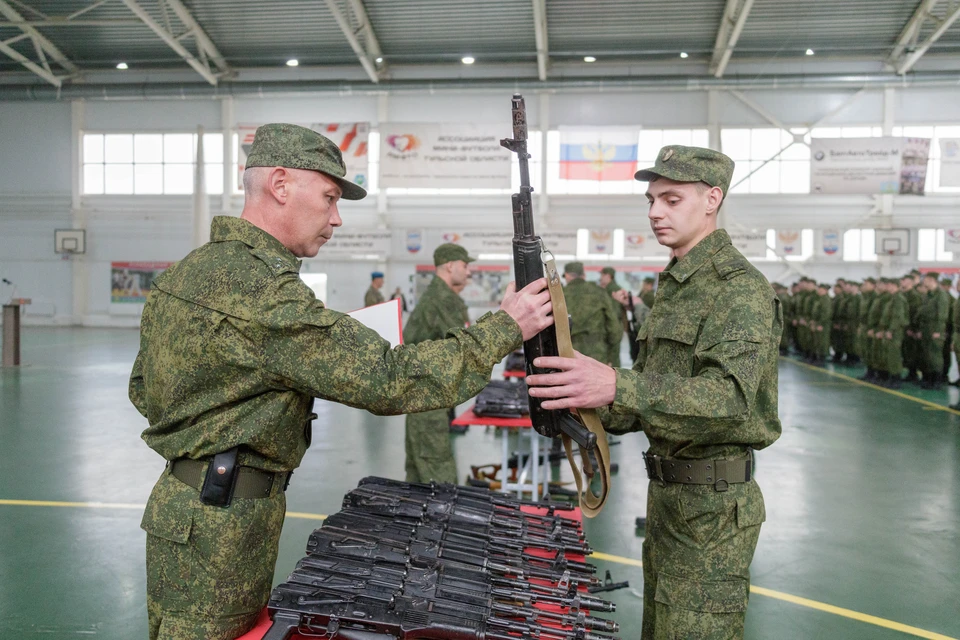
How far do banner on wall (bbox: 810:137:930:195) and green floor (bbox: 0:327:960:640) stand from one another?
20.2 ft

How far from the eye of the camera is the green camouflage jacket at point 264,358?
5.66ft

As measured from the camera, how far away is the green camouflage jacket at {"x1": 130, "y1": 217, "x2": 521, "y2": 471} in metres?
1.72

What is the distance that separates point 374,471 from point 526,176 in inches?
199

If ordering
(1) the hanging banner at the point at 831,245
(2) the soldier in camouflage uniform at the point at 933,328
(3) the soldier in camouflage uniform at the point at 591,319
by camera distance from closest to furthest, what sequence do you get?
(3) the soldier in camouflage uniform at the point at 591,319
(2) the soldier in camouflage uniform at the point at 933,328
(1) the hanging banner at the point at 831,245

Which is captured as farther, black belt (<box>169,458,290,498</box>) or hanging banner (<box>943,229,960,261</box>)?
hanging banner (<box>943,229,960,261</box>)

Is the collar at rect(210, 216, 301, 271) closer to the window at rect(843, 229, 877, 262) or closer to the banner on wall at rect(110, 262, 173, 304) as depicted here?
the window at rect(843, 229, 877, 262)

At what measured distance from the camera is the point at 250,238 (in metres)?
1.90

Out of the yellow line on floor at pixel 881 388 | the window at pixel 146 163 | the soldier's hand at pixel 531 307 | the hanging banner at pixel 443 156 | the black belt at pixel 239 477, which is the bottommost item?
the yellow line on floor at pixel 881 388

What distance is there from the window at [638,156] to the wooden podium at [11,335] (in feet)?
42.2

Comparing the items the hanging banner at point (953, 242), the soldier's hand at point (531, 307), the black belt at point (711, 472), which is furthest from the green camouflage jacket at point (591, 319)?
the hanging banner at point (953, 242)

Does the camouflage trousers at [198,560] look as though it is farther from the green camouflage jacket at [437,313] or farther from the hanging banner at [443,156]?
the hanging banner at [443,156]

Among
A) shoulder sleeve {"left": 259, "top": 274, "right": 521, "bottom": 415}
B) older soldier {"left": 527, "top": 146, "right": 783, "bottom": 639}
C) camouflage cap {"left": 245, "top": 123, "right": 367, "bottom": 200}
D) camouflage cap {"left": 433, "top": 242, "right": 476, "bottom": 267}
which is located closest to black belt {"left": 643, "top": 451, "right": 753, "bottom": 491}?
older soldier {"left": 527, "top": 146, "right": 783, "bottom": 639}

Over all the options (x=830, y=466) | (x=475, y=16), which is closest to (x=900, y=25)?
(x=475, y=16)

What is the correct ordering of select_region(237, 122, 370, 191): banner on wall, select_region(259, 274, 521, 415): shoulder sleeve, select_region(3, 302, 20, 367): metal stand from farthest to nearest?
select_region(237, 122, 370, 191): banner on wall
select_region(3, 302, 20, 367): metal stand
select_region(259, 274, 521, 415): shoulder sleeve
